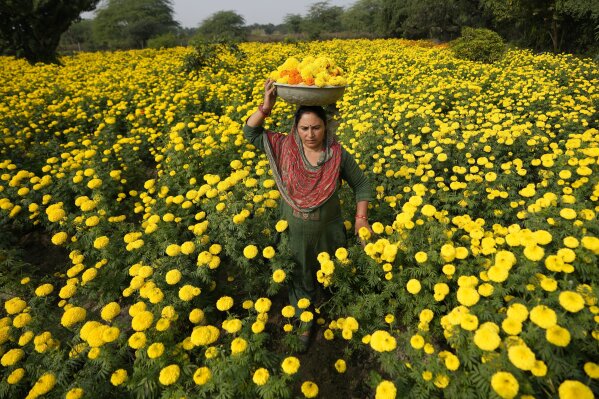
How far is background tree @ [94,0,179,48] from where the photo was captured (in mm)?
31859

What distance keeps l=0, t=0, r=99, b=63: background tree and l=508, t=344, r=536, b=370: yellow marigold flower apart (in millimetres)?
18009

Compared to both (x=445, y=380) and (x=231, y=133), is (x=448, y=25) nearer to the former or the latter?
(x=231, y=133)

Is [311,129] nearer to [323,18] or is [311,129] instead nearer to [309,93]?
[309,93]

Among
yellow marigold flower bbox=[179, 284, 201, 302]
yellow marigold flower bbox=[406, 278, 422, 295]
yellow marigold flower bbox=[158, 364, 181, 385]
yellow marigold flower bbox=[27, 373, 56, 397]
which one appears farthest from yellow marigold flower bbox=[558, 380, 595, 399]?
yellow marigold flower bbox=[27, 373, 56, 397]

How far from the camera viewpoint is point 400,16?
26.1 metres

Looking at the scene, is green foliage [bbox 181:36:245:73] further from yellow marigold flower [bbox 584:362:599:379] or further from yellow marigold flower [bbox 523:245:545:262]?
yellow marigold flower [bbox 584:362:599:379]

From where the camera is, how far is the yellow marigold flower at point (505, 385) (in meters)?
1.21

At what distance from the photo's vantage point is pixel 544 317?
134 centimetres

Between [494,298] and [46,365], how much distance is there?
9.08 feet

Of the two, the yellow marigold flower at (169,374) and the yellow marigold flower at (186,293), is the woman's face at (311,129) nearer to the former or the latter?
the yellow marigold flower at (186,293)

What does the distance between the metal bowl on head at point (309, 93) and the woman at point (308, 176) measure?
0.14 meters

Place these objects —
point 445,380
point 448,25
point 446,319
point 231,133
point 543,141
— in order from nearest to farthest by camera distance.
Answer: point 445,380 → point 446,319 → point 543,141 → point 231,133 → point 448,25

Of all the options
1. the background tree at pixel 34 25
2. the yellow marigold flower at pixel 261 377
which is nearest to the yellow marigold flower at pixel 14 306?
the yellow marigold flower at pixel 261 377

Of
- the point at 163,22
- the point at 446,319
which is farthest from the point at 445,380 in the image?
the point at 163,22
